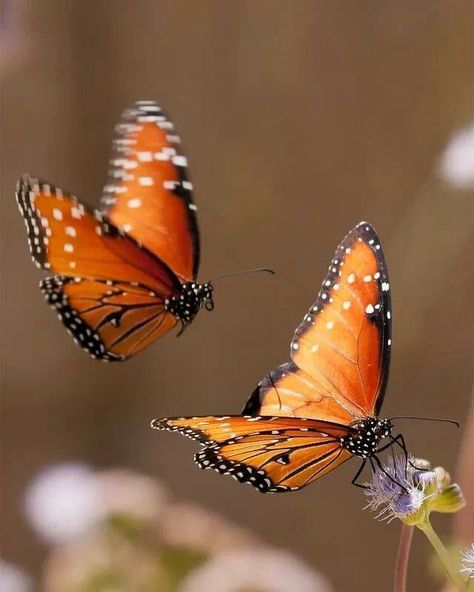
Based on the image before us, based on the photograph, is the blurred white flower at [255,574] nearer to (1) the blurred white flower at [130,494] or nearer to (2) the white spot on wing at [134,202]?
(1) the blurred white flower at [130,494]

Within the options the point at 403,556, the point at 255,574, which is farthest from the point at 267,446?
the point at 255,574

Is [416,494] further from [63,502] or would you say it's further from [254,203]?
[63,502]

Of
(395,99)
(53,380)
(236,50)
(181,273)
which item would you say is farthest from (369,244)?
(53,380)

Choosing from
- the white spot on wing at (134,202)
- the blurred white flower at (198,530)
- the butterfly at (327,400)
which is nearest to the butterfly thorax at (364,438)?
the butterfly at (327,400)

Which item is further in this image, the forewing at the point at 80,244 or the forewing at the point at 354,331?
the forewing at the point at 80,244

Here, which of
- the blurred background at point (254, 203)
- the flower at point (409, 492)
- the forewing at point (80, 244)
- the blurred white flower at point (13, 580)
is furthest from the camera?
the blurred white flower at point (13, 580)

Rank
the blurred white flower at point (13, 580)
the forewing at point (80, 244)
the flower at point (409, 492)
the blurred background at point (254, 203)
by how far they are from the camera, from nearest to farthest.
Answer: the flower at point (409, 492) < the forewing at point (80, 244) < the blurred background at point (254, 203) < the blurred white flower at point (13, 580)

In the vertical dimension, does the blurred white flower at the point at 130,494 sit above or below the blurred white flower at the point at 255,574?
above
